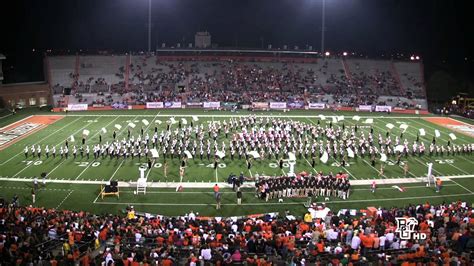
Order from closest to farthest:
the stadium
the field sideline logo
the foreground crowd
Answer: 1. the foreground crowd
2. the stadium
3. the field sideline logo

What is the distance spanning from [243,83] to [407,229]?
43.7 meters

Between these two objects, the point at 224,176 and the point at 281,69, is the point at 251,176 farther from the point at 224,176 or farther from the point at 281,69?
the point at 281,69

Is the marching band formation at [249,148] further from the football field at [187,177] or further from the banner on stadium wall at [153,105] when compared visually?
the banner on stadium wall at [153,105]

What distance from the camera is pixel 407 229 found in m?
13.9

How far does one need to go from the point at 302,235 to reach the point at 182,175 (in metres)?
11.2

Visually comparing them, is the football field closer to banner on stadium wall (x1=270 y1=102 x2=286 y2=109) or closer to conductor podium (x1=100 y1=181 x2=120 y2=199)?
conductor podium (x1=100 y1=181 x2=120 y2=199)

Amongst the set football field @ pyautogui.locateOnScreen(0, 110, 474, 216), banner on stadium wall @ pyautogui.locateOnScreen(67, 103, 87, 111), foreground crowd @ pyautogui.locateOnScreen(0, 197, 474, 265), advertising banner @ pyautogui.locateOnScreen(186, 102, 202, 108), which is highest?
advertising banner @ pyautogui.locateOnScreen(186, 102, 202, 108)

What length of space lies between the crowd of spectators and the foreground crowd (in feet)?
120

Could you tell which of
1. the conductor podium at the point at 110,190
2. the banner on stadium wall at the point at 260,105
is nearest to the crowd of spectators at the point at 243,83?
the banner on stadium wall at the point at 260,105

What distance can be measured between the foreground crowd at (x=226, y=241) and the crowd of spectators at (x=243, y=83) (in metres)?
36.7

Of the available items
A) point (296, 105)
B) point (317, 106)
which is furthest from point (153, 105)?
point (317, 106)

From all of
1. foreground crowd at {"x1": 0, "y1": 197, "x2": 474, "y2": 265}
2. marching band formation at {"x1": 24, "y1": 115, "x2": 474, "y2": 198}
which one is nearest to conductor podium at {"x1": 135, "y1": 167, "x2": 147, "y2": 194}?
marching band formation at {"x1": 24, "y1": 115, "x2": 474, "y2": 198}

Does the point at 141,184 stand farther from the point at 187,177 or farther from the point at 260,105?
the point at 260,105

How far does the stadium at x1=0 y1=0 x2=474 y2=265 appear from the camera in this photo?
13.0m
